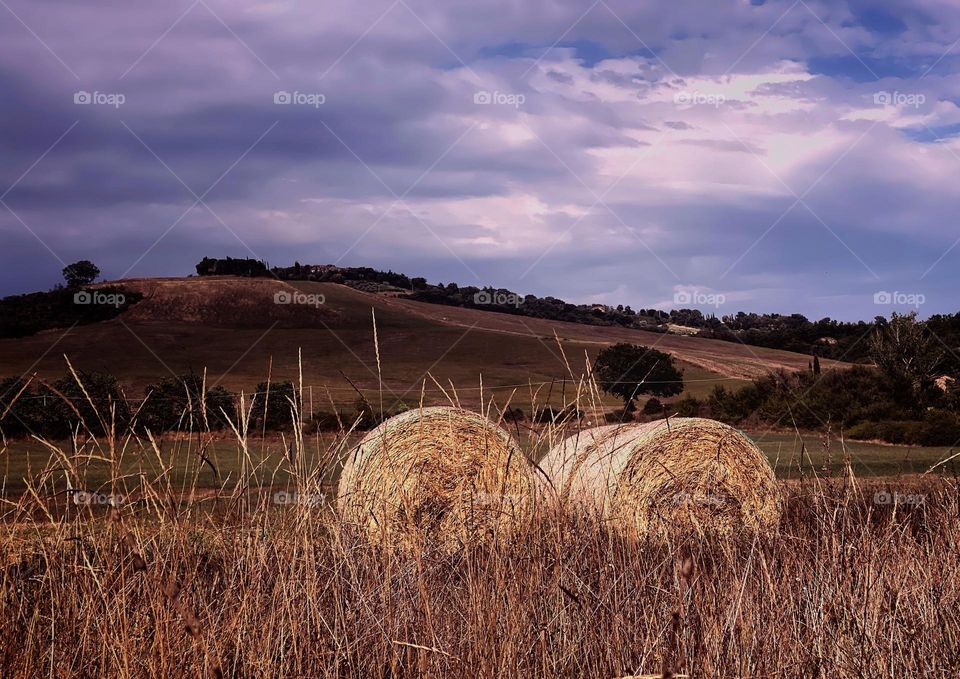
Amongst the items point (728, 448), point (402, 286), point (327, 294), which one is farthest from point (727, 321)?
point (728, 448)

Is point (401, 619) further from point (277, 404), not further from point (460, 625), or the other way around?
point (277, 404)

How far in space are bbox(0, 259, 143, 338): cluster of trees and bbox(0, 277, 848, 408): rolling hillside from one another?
0.73 metres

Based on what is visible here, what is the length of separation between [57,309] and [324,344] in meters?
16.6

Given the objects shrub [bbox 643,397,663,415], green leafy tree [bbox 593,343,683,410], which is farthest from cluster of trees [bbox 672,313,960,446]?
green leafy tree [bbox 593,343,683,410]

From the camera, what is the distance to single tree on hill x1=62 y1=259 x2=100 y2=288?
2825 inches

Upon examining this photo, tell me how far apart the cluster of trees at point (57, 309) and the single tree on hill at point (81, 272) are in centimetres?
491

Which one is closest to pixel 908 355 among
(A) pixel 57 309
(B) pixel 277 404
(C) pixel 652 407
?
(C) pixel 652 407

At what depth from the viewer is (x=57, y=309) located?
57.7 meters

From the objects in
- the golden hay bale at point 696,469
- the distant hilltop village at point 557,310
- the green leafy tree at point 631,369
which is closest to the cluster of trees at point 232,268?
the distant hilltop village at point 557,310

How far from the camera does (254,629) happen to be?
4.38 metres

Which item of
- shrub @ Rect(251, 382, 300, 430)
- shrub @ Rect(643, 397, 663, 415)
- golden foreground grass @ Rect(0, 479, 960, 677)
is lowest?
shrub @ Rect(643, 397, 663, 415)

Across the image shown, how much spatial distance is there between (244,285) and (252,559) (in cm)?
7095

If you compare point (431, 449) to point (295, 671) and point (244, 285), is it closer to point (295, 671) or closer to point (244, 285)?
point (295, 671)

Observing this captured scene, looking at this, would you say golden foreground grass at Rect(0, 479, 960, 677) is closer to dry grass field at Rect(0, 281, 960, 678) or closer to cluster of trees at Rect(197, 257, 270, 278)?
Answer: dry grass field at Rect(0, 281, 960, 678)
